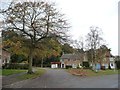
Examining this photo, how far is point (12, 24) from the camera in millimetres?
35312

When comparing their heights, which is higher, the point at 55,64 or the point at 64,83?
the point at 64,83

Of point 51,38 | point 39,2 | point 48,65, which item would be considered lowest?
point 48,65

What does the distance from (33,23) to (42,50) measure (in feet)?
17.1

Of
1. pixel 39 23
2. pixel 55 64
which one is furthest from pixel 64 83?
pixel 55 64

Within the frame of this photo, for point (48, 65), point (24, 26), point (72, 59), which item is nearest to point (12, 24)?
point (24, 26)

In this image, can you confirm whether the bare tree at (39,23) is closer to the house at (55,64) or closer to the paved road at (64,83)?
the paved road at (64,83)

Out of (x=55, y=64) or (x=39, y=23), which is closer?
(x=39, y=23)

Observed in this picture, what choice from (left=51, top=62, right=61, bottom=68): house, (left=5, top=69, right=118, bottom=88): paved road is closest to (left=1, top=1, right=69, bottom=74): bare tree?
(left=5, top=69, right=118, bottom=88): paved road

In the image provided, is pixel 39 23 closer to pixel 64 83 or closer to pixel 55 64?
pixel 64 83

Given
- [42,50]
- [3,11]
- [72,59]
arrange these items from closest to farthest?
[3,11] < [42,50] < [72,59]

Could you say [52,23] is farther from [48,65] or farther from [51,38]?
[48,65]

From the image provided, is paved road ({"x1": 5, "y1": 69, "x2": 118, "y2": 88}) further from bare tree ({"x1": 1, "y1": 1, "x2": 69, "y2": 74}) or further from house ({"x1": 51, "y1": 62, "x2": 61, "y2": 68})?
house ({"x1": 51, "y1": 62, "x2": 61, "y2": 68})

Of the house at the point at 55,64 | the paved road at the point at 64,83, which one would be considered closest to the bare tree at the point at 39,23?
the paved road at the point at 64,83

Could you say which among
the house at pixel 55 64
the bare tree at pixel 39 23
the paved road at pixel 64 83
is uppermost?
the bare tree at pixel 39 23
